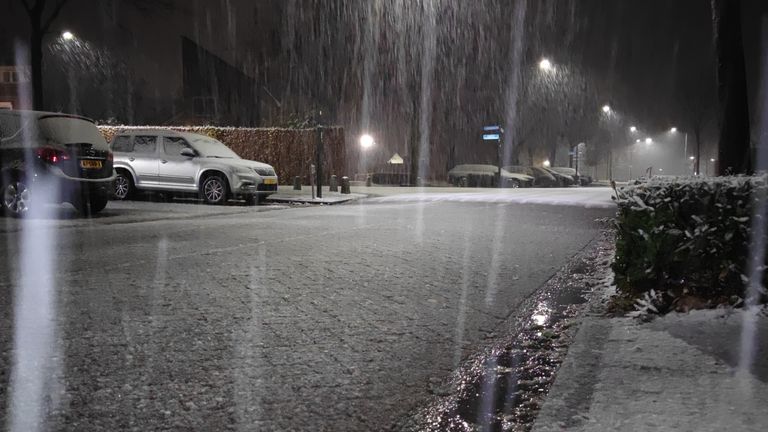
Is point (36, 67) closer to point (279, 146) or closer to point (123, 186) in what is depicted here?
point (123, 186)

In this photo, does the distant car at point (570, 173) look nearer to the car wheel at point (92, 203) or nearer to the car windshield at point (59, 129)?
the car wheel at point (92, 203)

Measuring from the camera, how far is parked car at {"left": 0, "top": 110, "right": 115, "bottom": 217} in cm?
983

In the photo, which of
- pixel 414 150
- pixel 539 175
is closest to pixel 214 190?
pixel 414 150

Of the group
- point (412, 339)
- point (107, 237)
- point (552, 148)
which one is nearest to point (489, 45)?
point (552, 148)

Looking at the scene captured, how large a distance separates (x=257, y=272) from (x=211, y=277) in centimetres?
49

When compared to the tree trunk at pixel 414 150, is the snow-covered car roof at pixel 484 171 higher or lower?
lower

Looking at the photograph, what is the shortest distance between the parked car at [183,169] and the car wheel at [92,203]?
326cm

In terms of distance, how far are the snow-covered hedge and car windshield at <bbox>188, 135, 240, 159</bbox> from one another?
12.4 m

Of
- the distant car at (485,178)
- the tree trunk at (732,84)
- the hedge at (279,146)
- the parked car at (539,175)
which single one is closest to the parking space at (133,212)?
the hedge at (279,146)

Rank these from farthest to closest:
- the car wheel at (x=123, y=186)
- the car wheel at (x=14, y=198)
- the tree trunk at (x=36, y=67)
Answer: the tree trunk at (x=36, y=67) → the car wheel at (x=123, y=186) → the car wheel at (x=14, y=198)

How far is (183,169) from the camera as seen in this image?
14883 millimetres

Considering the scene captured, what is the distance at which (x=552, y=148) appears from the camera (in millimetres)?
49156

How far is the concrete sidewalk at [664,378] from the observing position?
Result: 2490 mm

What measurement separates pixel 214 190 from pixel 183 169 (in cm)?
98
